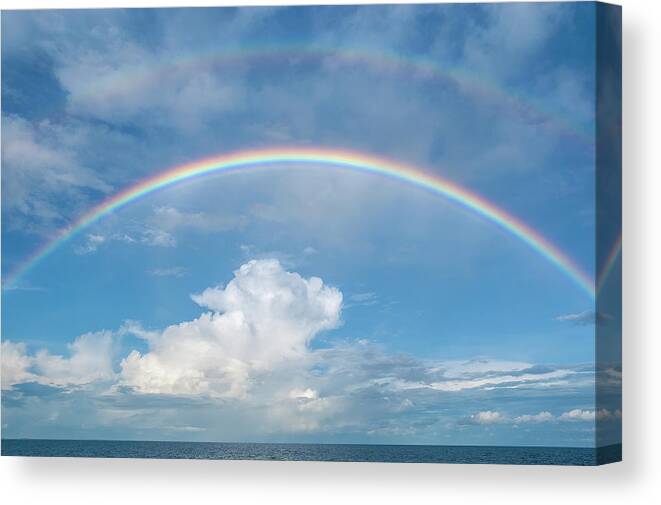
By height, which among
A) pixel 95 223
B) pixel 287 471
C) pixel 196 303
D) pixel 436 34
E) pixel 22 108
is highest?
pixel 436 34

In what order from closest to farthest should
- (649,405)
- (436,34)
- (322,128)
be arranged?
(649,405) < (436,34) < (322,128)

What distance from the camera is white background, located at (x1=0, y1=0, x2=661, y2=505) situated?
54.7 feet

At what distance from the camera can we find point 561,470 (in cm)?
1677

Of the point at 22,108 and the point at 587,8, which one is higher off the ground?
the point at 587,8

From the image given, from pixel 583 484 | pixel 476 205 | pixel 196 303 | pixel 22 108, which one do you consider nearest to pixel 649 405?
pixel 583 484

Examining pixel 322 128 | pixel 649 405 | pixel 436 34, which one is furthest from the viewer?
pixel 322 128

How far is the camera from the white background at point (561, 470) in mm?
16672

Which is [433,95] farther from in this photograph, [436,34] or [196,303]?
[196,303]

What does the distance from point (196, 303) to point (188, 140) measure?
10.9 feet

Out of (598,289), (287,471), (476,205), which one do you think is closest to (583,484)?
(598,289)

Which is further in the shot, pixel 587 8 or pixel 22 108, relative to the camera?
pixel 22 108

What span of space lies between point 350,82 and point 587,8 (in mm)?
4595

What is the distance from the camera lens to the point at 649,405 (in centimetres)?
1666

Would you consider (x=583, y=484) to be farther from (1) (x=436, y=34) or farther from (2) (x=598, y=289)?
(1) (x=436, y=34)
